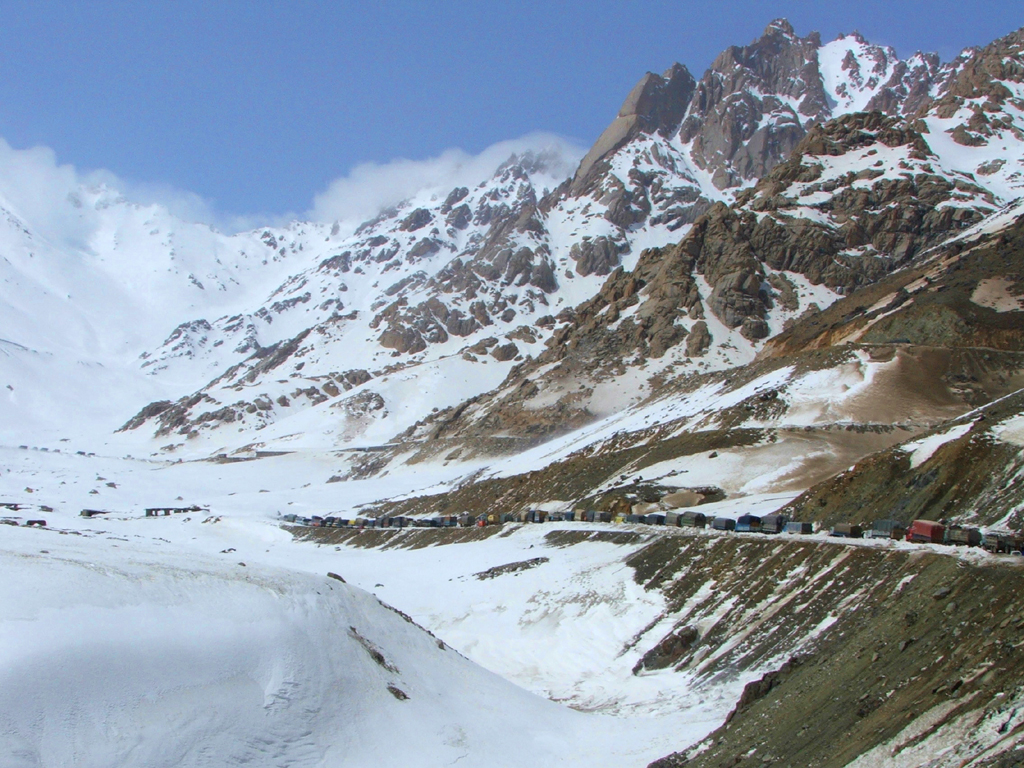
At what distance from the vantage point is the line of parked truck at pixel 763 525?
27375 millimetres

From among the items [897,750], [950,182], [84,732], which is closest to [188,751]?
[84,732]

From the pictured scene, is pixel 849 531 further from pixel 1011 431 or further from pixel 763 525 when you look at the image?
pixel 1011 431

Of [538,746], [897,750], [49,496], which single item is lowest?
[897,750]

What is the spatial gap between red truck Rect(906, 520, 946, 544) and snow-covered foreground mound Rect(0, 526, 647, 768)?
13.1 metres

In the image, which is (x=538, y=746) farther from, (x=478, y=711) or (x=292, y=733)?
(x=292, y=733)

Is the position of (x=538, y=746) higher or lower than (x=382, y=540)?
lower

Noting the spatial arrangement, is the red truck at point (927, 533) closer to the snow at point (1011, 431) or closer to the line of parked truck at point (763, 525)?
the line of parked truck at point (763, 525)

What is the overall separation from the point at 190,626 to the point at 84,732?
3.74 meters

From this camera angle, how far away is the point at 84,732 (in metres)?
15.2

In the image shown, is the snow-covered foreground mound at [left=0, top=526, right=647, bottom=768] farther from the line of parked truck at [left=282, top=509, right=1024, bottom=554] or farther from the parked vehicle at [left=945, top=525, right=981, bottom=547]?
the line of parked truck at [left=282, top=509, right=1024, bottom=554]

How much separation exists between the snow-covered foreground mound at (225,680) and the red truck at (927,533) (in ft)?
43.0

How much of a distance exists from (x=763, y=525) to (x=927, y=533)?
10340mm

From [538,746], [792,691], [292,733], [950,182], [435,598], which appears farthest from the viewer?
[950,182]

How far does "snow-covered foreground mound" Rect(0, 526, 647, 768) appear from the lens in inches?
611
